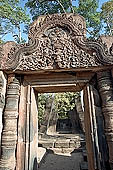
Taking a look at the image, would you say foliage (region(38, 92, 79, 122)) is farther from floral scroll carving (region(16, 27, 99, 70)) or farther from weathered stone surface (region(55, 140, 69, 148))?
floral scroll carving (region(16, 27, 99, 70))

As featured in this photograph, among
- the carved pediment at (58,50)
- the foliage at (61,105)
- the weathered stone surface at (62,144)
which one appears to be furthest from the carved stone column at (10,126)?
the foliage at (61,105)

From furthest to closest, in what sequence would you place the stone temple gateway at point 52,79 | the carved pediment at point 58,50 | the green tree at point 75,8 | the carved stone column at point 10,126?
1. the green tree at point 75,8
2. the carved pediment at point 58,50
3. the stone temple gateway at point 52,79
4. the carved stone column at point 10,126

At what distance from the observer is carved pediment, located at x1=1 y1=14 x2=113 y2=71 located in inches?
106

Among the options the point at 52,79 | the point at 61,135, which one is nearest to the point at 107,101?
the point at 52,79

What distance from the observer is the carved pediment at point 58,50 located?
269 cm

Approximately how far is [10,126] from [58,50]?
1786mm

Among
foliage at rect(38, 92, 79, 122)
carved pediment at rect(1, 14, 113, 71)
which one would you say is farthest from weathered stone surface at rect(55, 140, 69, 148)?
carved pediment at rect(1, 14, 113, 71)

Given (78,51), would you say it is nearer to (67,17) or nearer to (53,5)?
(67,17)

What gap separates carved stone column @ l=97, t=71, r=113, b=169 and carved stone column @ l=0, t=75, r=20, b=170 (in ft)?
5.66

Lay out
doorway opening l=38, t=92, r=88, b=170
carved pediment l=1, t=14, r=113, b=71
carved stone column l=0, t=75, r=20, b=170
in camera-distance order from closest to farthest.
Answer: carved stone column l=0, t=75, r=20, b=170 → carved pediment l=1, t=14, r=113, b=71 → doorway opening l=38, t=92, r=88, b=170

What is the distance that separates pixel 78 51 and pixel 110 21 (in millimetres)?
11988

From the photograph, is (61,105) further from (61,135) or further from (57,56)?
(57,56)

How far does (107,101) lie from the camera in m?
2.58

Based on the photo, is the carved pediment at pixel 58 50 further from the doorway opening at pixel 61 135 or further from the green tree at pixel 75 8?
the green tree at pixel 75 8
